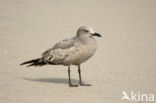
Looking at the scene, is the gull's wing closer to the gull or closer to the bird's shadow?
the gull

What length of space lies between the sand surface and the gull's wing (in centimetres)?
48

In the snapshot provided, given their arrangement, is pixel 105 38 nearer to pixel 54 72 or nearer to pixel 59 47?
pixel 54 72

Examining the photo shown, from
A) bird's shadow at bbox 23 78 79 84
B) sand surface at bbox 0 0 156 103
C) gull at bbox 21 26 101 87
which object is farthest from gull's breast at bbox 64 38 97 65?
bird's shadow at bbox 23 78 79 84

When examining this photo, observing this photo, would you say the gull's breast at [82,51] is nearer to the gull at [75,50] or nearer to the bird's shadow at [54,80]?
the gull at [75,50]

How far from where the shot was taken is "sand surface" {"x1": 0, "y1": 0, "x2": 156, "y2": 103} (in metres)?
9.02

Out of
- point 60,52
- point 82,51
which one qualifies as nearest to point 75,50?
point 82,51

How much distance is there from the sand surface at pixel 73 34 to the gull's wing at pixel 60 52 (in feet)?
1.57

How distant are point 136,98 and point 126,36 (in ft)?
21.0

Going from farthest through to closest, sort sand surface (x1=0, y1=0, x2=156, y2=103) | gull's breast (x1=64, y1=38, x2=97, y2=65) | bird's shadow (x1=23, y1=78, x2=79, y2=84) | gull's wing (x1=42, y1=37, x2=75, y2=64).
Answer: bird's shadow (x1=23, y1=78, x2=79, y2=84) < gull's wing (x1=42, y1=37, x2=75, y2=64) < gull's breast (x1=64, y1=38, x2=97, y2=65) < sand surface (x1=0, y1=0, x2=156, y2=103)

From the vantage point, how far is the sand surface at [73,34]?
9.02 meters

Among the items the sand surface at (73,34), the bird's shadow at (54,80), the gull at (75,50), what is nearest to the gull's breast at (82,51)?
the gull at (75,50)

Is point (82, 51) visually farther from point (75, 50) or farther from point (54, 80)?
point (54, 80)

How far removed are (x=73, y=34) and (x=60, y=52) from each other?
5485 mm

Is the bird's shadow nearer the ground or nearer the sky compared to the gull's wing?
nearer the ground
